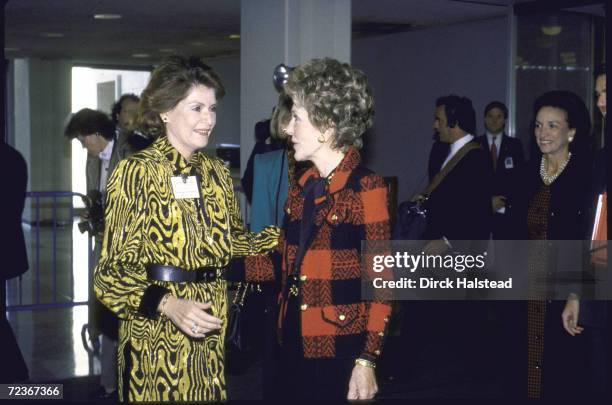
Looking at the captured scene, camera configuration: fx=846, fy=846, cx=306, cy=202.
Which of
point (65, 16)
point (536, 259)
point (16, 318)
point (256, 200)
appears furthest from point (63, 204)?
point (536, 259)

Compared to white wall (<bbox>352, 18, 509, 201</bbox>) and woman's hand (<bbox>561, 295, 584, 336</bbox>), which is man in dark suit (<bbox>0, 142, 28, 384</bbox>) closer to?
woman's hand (<bbox>561, 295, 584, 336</bbox>)

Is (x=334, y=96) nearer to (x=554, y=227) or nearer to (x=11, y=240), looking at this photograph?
(x=554, y=227)

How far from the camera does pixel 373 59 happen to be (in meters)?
12.9

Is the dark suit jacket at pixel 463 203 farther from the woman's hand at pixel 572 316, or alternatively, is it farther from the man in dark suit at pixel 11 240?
the man in dark suit at pixel 11 240

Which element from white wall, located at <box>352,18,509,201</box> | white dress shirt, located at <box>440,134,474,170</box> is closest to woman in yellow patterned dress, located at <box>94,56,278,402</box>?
white dress shirt, located at <box>440,134,474,170</box>

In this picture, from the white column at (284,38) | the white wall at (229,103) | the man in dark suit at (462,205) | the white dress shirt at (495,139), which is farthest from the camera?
the white wall at (229,103)

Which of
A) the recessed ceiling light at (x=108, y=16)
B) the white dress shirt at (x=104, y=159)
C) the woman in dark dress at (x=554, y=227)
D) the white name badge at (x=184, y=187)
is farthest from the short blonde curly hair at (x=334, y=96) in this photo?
the recessed ceiling light at (x=108, y=16)

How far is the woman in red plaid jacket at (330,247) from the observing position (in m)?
2.52

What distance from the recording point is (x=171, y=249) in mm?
2637

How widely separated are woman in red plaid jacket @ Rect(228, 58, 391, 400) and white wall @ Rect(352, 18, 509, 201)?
8.14 metres

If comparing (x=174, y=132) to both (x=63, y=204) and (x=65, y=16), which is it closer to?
(x=65, y=16)

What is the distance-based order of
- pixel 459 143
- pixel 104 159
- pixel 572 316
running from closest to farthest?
pixel 572 316
pixel 459 143
pixel 104 159

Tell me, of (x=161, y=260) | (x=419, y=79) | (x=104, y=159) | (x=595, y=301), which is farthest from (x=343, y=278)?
(x=419, y=79)

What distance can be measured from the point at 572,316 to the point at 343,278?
1601mm
